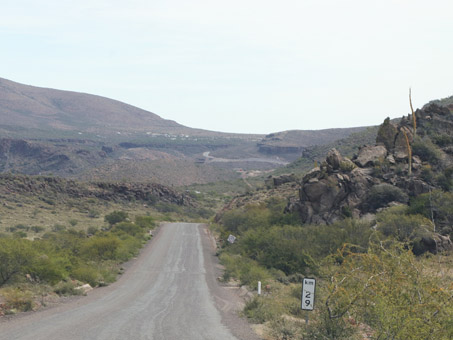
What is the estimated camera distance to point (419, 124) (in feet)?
163

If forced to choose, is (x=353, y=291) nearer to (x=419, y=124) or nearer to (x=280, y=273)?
(x=280, y=273)

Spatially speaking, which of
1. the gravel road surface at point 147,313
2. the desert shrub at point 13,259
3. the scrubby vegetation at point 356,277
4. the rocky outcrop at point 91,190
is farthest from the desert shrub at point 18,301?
the rocky outcrop at point 91,190

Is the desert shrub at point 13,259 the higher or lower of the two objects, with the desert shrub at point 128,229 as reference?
higher

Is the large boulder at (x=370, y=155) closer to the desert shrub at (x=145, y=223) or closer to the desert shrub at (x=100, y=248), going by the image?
the desert shrub at (x=100, y=248)

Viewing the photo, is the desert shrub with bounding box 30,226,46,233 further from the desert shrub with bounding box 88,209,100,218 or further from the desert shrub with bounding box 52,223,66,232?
the desert shrub with bounding box 88,209,100,218

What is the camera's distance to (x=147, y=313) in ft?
62.0

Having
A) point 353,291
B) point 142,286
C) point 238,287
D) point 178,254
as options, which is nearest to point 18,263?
point 142,286

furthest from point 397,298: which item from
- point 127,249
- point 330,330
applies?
point 127,249

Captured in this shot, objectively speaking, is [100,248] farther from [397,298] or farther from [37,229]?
[397,298]

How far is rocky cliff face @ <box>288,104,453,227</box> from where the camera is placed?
123 feet

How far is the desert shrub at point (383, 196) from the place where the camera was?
37.1 metres

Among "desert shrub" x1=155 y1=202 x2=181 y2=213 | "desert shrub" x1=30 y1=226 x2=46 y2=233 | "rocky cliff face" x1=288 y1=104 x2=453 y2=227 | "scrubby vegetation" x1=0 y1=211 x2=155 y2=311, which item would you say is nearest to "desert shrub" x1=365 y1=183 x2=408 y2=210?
"rocky cliff face" x1=288 y1=104 x2=453 y2=227

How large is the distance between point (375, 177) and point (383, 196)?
301 centimetres

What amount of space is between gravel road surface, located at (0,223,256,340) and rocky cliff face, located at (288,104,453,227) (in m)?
9.92
